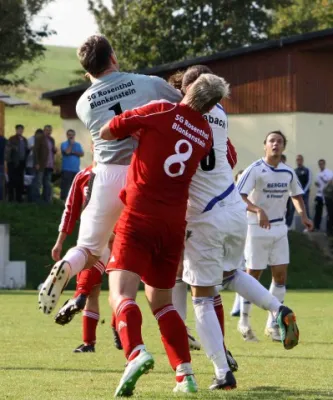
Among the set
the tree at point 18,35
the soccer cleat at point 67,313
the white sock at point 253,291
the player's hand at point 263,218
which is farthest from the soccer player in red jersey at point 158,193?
the tree at point 18,35

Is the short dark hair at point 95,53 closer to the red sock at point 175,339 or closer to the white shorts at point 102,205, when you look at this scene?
the white shorts at point 102,205

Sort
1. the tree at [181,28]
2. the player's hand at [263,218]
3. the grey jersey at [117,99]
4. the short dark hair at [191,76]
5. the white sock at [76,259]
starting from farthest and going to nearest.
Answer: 1. the tree at [181,28]
2. the player's hand at [263,218]
3. the short dark hair at [191,76]
4. the white sock at [76,259]
5. the grey jersey at [117,99]

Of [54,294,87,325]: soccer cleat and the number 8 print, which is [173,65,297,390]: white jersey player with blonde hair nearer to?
the number 8 print

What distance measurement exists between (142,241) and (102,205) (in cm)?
111

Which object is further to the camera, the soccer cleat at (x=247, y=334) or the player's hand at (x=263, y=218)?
the soccer cleat at (x=247, y=334)

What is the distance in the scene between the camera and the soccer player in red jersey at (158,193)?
7.99 metres

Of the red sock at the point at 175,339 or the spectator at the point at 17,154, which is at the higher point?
the spectator at the point at 17,154

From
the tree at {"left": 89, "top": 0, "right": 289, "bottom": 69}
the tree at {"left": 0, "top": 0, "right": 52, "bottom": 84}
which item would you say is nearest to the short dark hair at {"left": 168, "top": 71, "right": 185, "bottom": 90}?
the tree at {"left": 0, "top": 0, "right": 52, "bottom": 84}

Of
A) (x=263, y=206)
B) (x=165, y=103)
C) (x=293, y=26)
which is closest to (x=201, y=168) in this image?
(x=165, y=103)

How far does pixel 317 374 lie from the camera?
9523 millimetres

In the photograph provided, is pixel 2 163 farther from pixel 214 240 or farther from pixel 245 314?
pixel 214 240

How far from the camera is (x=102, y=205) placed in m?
9.03

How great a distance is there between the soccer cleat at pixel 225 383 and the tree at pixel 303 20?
48.9m

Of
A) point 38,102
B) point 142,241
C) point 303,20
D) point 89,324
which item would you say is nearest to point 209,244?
point 142,241
